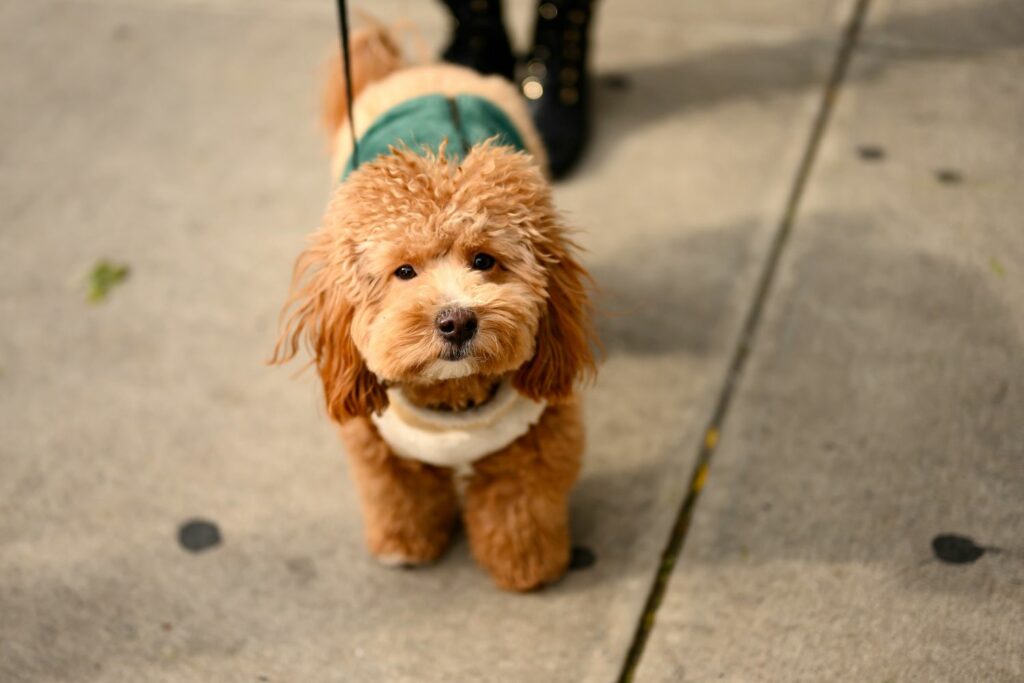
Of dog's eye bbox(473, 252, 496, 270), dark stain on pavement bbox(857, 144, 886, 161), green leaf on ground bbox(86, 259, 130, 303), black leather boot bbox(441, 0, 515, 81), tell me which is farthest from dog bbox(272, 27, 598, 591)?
dark stain on pavement bbox(857, 144, 886, 161)

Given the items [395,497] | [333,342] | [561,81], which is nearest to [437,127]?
[333,342]

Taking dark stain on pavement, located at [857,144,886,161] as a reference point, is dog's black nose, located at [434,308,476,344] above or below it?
above

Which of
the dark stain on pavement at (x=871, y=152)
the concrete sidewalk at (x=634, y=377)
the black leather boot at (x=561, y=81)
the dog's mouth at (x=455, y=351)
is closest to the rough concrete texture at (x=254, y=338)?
the concrete sidewalk at (x=634, y=377)

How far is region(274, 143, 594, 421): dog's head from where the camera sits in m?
1.86

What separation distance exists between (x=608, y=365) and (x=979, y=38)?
2.33 metres

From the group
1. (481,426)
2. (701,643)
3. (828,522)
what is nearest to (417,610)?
(481,426)

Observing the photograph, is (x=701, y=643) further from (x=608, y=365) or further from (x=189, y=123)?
(x=189, y=123)

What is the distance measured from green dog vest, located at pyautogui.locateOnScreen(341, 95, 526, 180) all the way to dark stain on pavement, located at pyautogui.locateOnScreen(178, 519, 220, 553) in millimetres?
991

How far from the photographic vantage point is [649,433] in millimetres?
2652

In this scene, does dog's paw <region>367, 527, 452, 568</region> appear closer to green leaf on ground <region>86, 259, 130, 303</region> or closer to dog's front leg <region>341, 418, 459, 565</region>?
dog's front leg <region>341, 418, 459, 565</region>

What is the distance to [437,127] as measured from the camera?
2.25m

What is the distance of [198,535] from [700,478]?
4.38 feet

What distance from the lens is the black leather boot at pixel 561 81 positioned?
3443 millimetres

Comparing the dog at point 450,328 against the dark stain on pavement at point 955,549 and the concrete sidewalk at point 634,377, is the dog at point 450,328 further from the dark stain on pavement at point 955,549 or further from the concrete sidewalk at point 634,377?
the dark stain on pavement at point 955,549
